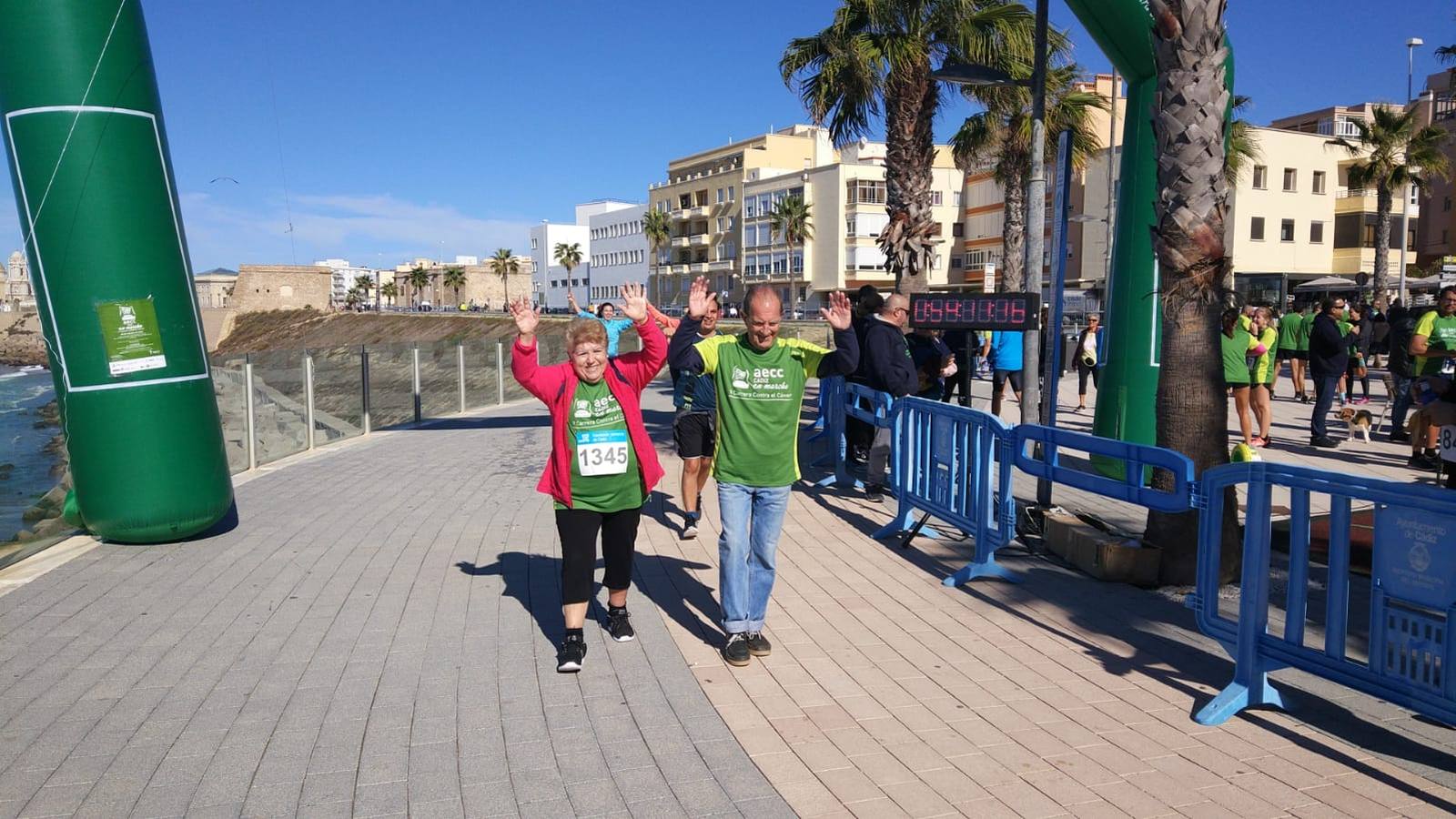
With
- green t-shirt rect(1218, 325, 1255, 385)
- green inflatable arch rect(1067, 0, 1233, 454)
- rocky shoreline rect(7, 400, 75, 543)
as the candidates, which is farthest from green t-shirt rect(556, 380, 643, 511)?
green t-shirt rect(1218, 325, 1255, 385)

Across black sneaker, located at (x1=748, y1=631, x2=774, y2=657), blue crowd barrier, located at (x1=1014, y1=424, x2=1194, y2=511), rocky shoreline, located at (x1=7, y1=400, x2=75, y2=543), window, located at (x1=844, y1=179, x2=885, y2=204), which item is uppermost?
window, located at (x1=844, y1=179, x2=885, y2=204)

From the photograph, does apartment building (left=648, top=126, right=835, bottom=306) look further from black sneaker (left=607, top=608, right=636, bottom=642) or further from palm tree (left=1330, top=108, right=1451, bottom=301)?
black sneaker (left=607, top=608, right=636, bottom=642)

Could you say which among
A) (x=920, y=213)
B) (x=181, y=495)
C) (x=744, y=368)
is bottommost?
(x=181, y=495)

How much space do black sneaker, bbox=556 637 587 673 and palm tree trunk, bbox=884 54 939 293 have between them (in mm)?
10126

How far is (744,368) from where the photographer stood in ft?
16.3

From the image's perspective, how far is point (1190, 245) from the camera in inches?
241

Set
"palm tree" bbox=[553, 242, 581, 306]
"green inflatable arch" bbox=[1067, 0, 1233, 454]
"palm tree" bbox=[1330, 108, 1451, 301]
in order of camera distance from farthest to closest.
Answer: "palm tree" bbox=[553, 242, 581, 306], "palm tree" bbox=[1330, 108, 1451, 301], "green inflatable arch" bbox=[1067, 0, 1233, 454]

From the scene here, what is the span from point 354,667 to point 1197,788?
3641mm

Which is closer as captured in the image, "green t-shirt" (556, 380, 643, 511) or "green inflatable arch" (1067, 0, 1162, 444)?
"green t-shirt" (556, 380, 643, 511)

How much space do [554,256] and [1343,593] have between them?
116 meters

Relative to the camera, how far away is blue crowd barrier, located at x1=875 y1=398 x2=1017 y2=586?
6.12 meters

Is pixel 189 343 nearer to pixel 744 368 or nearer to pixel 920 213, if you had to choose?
pixel 744 368

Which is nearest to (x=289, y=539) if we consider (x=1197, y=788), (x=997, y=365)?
(x=1197, y=788)

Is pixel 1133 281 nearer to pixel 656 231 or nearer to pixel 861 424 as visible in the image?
pixel 861 424
